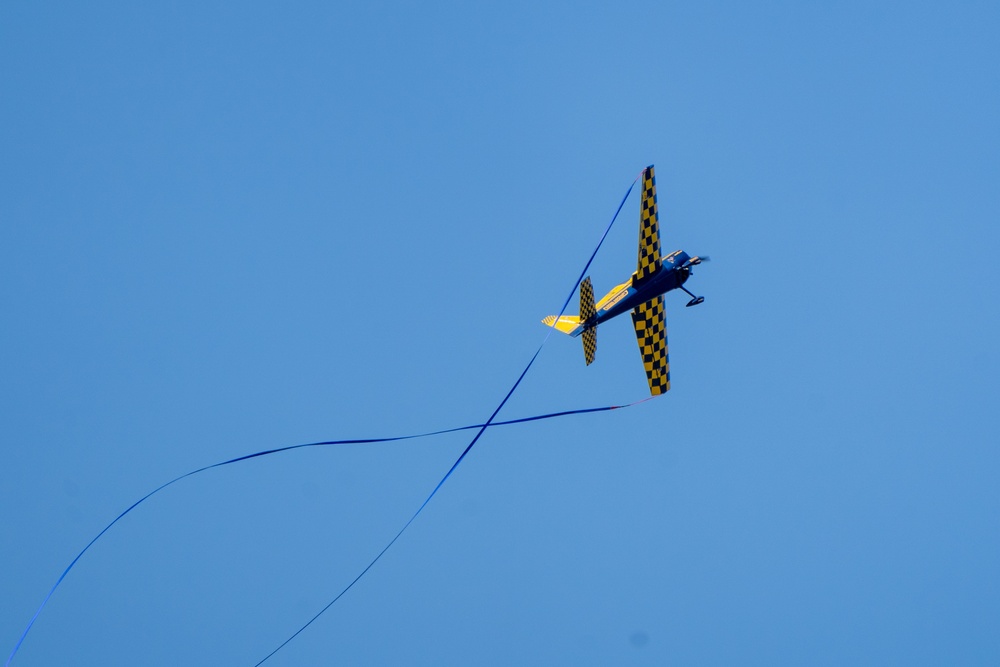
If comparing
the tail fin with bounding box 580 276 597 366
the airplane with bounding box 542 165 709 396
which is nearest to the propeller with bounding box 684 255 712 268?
the airplane with bounding box 542 165 709 396

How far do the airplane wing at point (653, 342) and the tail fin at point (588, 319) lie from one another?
112 centimetres

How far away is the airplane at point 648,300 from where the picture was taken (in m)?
22.2

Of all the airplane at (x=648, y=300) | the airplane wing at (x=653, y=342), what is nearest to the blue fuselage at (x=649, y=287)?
the airplane at (x=648, y=300)

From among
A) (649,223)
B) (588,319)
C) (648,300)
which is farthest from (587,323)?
(649,223)

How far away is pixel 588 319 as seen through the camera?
23.3m

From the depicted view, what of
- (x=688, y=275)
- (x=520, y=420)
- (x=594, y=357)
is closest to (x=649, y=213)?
(x=688, y=275)

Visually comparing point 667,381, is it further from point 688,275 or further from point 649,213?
point 649,213

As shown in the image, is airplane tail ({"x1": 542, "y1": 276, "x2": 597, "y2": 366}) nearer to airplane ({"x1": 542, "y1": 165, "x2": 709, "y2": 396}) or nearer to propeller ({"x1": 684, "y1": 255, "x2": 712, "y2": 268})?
airplane ({"x1": 542, "y1": 165, "x2": 709, "y2": 396})

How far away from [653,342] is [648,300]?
1.20 metres

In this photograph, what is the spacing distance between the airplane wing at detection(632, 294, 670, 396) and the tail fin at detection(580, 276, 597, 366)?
112 cm

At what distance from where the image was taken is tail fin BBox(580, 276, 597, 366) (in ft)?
75.9

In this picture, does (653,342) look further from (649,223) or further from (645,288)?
(649,223)

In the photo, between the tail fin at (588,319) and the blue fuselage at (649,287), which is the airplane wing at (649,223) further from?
the tail fin at (588,319)

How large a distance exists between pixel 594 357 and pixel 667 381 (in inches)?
79.7
